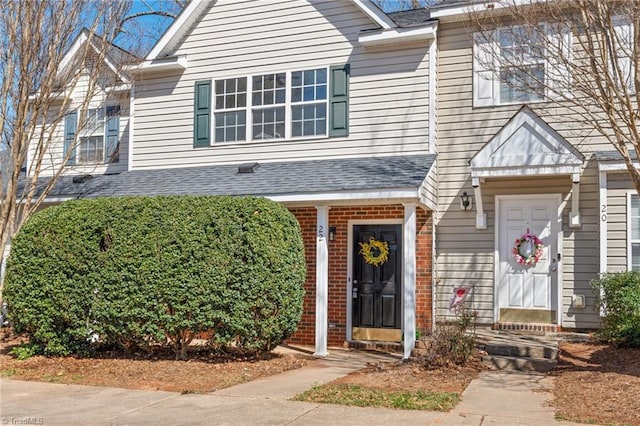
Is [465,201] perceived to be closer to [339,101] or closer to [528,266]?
[528,266]

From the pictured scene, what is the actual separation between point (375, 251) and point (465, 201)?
183cm

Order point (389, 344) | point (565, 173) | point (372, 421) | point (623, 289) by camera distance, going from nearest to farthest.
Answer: point (372, 421) → point (623, 289) → point (565, 173) → point (389, 344)

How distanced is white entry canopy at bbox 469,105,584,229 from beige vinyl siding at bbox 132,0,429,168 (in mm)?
1136

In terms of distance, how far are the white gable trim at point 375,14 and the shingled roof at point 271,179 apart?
240 cm

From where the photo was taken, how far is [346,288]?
11414mm

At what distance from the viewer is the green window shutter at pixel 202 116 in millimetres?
12602

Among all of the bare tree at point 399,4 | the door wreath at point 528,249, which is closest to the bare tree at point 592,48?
the door wreath at point 528,249

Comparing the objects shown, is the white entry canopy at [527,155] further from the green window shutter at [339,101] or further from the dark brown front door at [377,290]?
the green window shutter at [339,101]

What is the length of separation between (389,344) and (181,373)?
4.08 m

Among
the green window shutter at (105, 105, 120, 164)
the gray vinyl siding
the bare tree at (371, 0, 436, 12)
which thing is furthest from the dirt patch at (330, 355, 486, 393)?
the bare tree at (371, 0, 436, 12)

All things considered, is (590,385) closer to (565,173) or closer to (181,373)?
(565,173)

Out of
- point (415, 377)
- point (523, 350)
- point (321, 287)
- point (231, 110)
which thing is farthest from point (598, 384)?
point (231, 110)

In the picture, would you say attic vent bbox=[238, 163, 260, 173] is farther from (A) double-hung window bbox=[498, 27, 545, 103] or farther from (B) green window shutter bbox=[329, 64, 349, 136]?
(A) double-hung window bbox=[498, 27, 545, 103]

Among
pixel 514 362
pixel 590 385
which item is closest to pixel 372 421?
pixel 590 385
